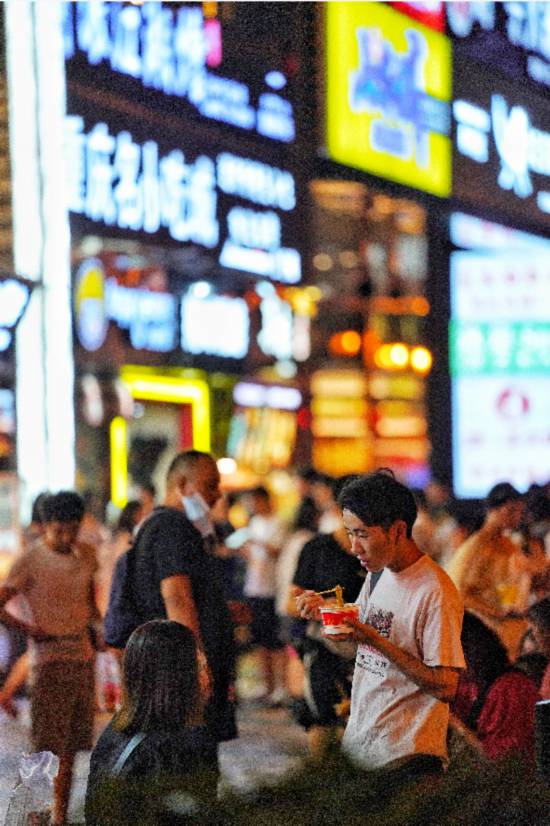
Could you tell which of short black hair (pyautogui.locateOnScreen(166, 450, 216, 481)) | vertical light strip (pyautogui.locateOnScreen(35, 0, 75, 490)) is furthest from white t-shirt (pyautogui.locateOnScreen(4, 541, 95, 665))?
vertical light strip (pyautogui.locateOnScreen(35, 0, 75, 490))

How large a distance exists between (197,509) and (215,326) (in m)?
8.36

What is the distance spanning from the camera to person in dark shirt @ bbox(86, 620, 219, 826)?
13.9 feet

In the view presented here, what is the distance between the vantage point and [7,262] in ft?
32.4

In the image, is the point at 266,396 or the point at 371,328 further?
the point at 371,328

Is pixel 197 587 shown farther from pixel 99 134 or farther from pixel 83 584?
pixel 99 134

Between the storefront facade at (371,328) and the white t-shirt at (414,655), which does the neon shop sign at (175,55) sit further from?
the storefront facade at (371,328)

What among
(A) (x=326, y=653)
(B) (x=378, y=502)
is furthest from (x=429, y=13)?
(B) (x=378, y=502)

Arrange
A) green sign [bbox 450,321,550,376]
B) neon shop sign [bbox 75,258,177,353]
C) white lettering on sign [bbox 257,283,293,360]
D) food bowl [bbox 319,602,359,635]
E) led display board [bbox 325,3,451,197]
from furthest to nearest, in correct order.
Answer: white lettering on sign [bbox 257,283,293,360] < green sign [bbox 450,321,550,376] < neon shop sign [bbox 75,258,177,353] < led display board [bbox 325,3,451,197] < food bowl [bbox 319,602,359,635]

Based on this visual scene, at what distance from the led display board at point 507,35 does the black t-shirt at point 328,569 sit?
3537 mm

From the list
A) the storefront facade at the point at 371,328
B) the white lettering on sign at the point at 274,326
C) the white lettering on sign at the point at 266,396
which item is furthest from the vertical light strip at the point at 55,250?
the white lettering on sign at the point at 266,396

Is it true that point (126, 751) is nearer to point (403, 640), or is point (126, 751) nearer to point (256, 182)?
point (403, 640)

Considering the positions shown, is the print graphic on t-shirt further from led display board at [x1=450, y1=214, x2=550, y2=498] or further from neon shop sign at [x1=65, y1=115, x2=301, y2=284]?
led display board at [x1=450, y1=214, x2=550, y2=498]

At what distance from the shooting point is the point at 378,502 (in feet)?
15.4

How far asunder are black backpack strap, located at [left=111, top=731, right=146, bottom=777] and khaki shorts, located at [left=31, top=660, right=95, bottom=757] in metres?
3.18
